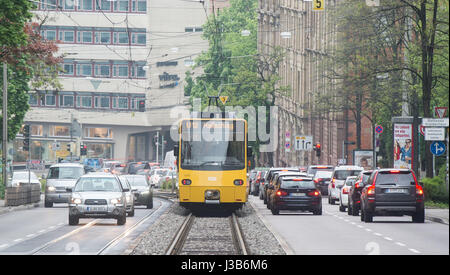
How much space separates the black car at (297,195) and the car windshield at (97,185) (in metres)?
7.02

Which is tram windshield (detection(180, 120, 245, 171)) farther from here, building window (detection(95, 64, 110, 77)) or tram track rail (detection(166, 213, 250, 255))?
building window (detection(95, 64, 110, 77))

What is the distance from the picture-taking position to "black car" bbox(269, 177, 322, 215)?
117 feet

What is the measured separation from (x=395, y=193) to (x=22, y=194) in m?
20.0

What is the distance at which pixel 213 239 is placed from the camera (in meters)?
24.8

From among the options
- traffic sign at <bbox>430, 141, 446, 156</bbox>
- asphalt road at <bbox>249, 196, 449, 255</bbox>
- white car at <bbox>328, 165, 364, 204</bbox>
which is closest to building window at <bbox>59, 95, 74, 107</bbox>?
white car at <bbox>328, 165, 364, 204</bbox>

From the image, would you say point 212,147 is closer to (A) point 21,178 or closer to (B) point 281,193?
(B) point 281,193

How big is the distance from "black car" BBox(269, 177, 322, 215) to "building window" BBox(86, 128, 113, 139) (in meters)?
80.6

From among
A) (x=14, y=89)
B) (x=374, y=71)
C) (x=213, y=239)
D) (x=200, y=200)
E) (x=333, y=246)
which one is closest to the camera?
(x=333, y=246)

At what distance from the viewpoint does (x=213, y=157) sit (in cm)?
3356

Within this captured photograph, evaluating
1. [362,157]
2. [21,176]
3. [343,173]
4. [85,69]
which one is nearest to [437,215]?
[343,173]

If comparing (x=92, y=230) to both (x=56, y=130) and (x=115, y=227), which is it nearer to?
(x=115, y=227)

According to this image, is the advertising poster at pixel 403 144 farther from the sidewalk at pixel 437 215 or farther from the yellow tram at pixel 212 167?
the yellow tram at pixel 212 167
